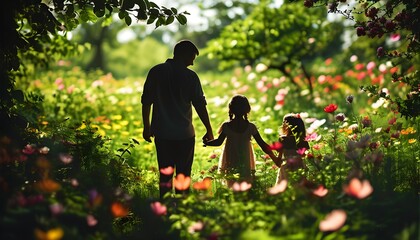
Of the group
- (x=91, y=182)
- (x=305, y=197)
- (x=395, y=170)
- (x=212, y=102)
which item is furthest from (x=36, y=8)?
(x=212, y=102)

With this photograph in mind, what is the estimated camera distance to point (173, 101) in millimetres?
4469

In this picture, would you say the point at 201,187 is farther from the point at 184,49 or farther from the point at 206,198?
the point at 184,49

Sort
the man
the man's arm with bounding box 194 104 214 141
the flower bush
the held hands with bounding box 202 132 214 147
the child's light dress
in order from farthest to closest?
the child's light dress < the held hands with bounding box 202 132 214 147 < the man's arm with bounding box 194 104 214 141 < the man < the flower bush

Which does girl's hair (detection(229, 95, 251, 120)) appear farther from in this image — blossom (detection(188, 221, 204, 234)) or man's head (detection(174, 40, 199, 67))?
blossom (detection(188, 221, 204, 234))

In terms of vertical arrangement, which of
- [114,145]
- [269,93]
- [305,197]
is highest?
[269,93]

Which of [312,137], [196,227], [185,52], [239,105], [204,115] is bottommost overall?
[196,227]

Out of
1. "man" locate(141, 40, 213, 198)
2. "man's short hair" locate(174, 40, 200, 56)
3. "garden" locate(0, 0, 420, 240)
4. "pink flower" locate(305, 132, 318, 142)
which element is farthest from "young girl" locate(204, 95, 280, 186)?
"man's short hair" locate(174, 40, 200, 56)

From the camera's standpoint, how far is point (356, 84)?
12.1 metres

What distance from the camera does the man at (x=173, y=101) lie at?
445 cm

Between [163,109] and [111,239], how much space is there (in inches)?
58.6

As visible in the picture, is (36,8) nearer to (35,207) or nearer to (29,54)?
(29,54)

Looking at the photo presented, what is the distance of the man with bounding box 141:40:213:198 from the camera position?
4.45 metres

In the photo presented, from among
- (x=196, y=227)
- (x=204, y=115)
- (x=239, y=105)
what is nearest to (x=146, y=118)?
(x=204, y=115)

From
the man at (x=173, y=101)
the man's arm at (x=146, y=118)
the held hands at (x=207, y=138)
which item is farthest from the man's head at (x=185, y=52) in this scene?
the held hands at (x=207, y=138)
